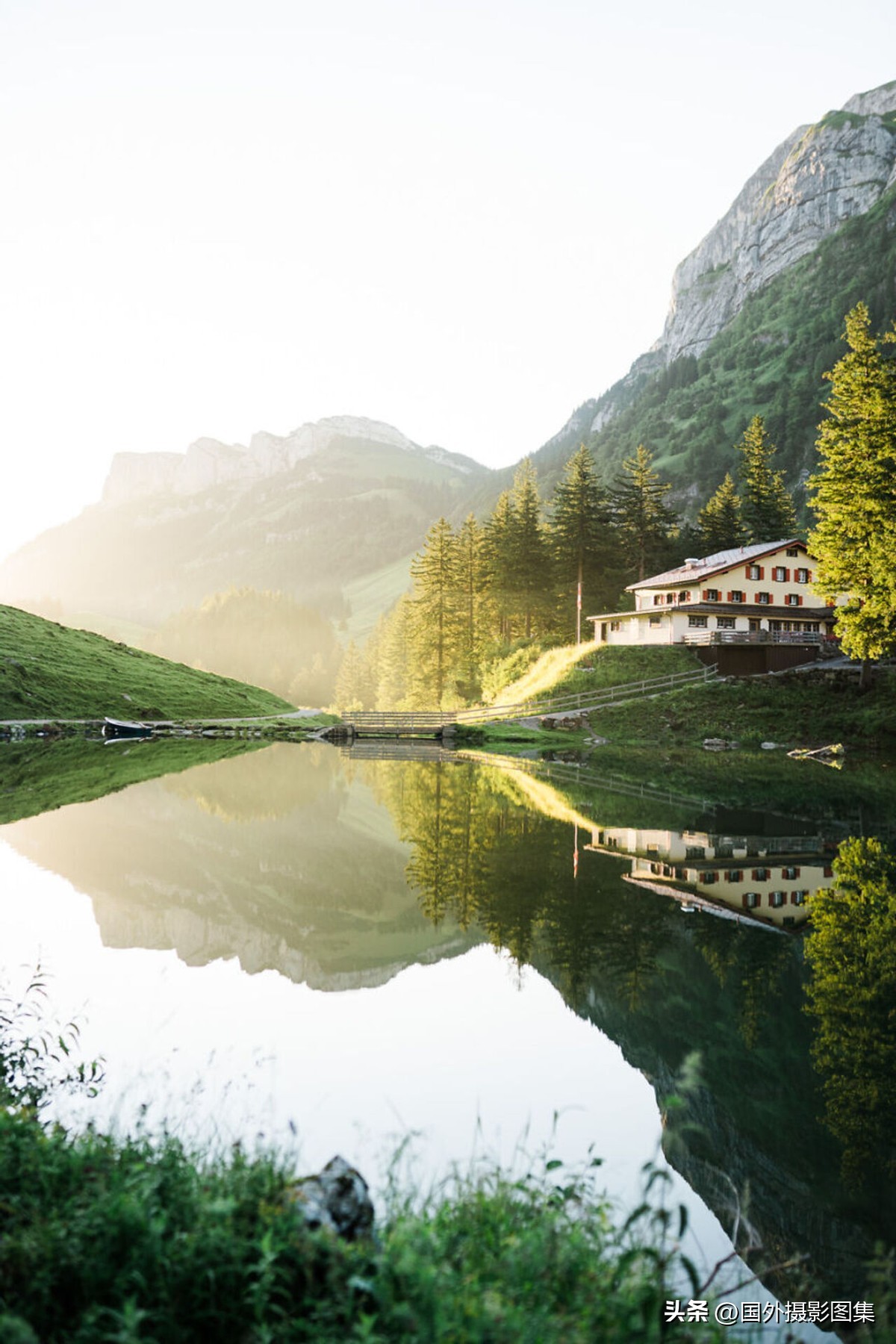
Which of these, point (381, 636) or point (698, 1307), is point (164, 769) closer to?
point (698, 1307)

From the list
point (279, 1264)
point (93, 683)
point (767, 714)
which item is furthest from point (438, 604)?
point (279, 1264)

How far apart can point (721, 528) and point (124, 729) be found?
65.6 metres

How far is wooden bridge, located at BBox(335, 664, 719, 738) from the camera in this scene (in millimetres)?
60938

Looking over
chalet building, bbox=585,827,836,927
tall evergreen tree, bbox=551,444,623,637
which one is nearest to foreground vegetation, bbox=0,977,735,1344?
chalet building, bbox=585,827,836,927

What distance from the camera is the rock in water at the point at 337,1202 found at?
4.75 meters

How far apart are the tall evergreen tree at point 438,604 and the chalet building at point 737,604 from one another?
19.1 metres

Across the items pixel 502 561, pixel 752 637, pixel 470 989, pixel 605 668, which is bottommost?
pixel 470 989

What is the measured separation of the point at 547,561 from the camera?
8325 centimetres

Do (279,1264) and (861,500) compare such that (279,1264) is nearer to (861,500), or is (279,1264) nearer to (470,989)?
(470,989)

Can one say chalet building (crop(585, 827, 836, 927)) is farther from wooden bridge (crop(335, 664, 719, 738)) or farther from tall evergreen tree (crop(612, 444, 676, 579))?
tall evergreen tree (crop(612, 444, 676, 579))

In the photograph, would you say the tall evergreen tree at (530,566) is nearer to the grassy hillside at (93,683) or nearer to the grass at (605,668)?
the grass at (605,668)

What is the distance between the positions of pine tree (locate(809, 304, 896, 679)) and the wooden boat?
50.8 metres

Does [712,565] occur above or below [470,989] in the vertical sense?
above

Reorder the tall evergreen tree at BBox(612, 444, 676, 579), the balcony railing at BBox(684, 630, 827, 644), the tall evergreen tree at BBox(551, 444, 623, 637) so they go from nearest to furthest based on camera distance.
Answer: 1. the balcony railing at BBox(684, 630, 827, 644)
2. the tall evergreen tree at BBox(551, 444, 623, 637)
3. the tall evergreen tree at BBox(612, 444, 676, 579)
